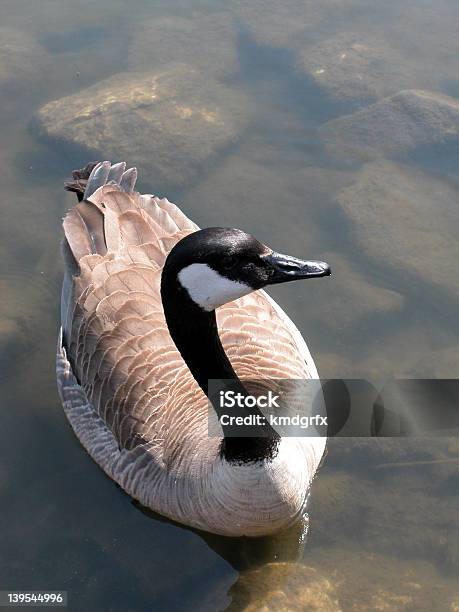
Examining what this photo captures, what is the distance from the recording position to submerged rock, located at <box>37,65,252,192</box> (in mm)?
9617

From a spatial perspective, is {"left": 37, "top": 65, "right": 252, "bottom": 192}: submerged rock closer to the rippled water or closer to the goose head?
the rippled water

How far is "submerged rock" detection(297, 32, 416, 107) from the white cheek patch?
6053mm

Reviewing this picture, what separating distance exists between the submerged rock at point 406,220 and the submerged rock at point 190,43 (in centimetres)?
295

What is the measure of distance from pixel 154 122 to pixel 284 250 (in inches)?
107

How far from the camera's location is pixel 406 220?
865 centimetres

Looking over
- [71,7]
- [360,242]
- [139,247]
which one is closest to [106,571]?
[139,247]

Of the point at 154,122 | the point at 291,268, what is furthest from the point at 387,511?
the point at 154,122

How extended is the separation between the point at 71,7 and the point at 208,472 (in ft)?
29.1

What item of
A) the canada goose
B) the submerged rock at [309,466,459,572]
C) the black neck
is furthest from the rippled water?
the black neck

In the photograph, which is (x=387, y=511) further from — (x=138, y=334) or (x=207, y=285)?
(x=207, y=285)

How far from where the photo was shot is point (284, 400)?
19.6 ft

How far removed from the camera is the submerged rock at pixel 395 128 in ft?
31.2

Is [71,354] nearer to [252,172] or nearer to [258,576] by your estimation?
[258,576]

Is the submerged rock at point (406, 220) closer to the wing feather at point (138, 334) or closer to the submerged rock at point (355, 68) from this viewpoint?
the submerged rock at point (355, 68)
